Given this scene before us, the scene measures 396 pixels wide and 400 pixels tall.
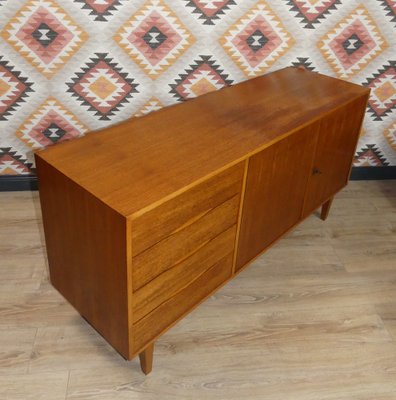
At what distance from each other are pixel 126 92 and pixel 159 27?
34 centimetres

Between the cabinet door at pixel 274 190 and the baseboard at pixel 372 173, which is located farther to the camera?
the baseboard at pixel 372 173

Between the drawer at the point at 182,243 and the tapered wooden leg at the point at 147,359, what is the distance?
326 millimetres

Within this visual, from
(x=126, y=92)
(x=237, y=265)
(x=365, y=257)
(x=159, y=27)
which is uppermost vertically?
(x=159, y=27)

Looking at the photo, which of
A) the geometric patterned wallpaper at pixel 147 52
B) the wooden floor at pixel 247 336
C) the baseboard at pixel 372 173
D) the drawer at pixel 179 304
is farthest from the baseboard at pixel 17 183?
the baseboard at pixel 372 173

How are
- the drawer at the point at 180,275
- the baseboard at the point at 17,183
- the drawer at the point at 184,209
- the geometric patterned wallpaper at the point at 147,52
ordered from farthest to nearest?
the baseboard at the point at 17,183, the geometric patterned wallpaper at the point at 147,52, the drawer at the point at 180,275, the drawer at the point at 184,209

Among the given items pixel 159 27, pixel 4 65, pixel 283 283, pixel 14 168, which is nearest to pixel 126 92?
pixel 159 27

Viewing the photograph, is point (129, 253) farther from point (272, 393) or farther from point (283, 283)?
point (283, 283)

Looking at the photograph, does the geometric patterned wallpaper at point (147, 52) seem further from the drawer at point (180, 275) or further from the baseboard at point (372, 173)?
the drawer at point (180, 275)

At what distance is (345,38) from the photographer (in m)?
2.33

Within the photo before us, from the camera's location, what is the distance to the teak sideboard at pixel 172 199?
4.22ft

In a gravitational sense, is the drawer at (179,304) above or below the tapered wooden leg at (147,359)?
above

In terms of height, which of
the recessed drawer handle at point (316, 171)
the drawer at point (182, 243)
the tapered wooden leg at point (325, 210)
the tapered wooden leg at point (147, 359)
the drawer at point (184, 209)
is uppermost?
the drawer at point (184, 209)

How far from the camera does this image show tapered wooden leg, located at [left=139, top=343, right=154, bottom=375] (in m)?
1.55

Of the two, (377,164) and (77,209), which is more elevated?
(77,209)
